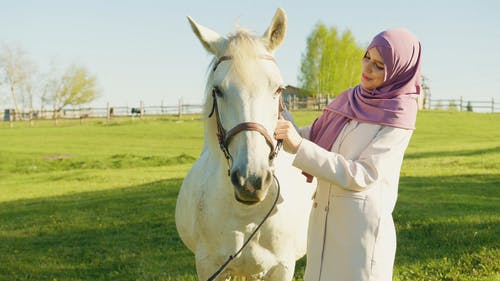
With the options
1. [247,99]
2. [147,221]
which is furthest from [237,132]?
[147,221]

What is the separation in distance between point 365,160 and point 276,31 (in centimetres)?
90

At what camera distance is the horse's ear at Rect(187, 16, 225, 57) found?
2.84 m

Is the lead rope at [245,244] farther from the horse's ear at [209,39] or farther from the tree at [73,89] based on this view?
the tree at [73,89]

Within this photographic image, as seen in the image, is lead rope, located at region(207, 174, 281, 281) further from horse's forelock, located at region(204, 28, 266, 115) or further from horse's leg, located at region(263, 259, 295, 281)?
horse's forelock, located at region(204, 28, 266, 115)

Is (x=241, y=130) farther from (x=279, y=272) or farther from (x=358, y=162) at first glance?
(x=279, y=272)

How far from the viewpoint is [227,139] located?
2510 millimetres

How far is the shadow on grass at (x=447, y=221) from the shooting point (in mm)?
6137

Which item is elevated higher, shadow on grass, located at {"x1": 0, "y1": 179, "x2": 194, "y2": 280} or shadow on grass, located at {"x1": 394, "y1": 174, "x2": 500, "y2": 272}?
shadow on grass, located at {"x1": 394, "y1": 174, "x2": 500, "y2": 272}

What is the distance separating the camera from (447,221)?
7.31m

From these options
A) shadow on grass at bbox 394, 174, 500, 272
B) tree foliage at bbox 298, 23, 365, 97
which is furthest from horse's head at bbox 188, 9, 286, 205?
tree foliage at bbox 298, 23, 365, 97

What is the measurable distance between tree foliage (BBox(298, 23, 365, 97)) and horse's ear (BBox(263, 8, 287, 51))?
5118 centimetres

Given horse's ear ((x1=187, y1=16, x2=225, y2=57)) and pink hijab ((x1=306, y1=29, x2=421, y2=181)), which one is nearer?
pink hijab ((x1=306, y1=29, x2=421, y2=181))

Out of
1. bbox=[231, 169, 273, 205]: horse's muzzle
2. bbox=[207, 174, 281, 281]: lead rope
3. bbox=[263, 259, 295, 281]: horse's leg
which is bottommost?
bbox=[263, 259, 295, 281]: horse's leg

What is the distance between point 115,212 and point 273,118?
7975mm
